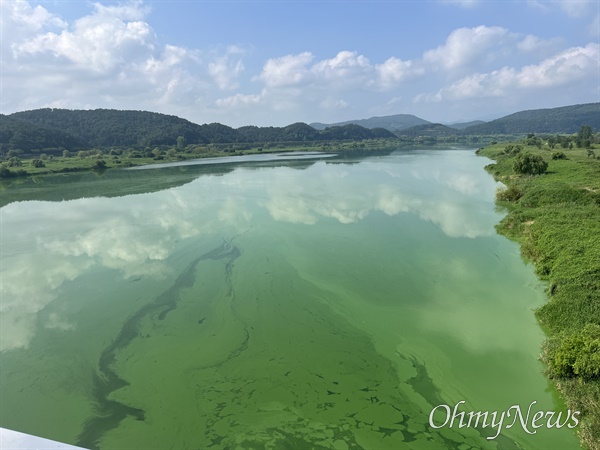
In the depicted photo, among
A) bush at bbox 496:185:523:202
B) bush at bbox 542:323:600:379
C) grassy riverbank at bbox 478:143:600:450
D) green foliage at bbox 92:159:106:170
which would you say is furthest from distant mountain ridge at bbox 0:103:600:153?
bush at bbox 542:323:600:379

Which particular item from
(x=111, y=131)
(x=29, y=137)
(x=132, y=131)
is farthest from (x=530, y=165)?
(x=111, y=131)

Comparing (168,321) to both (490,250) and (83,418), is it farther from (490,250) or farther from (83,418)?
(490,250)

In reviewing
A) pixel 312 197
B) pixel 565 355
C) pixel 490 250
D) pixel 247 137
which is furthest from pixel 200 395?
pixel 247 137

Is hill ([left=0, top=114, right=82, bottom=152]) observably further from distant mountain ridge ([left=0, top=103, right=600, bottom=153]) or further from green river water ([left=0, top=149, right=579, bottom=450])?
green river water ([left=0, top=149, right=579, bottom=450])

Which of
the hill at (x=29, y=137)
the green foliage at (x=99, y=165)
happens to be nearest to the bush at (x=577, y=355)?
the green foliage at (x=99, y=165)

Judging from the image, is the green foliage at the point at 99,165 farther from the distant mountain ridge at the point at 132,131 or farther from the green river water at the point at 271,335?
the green river water at the point at 271,335
